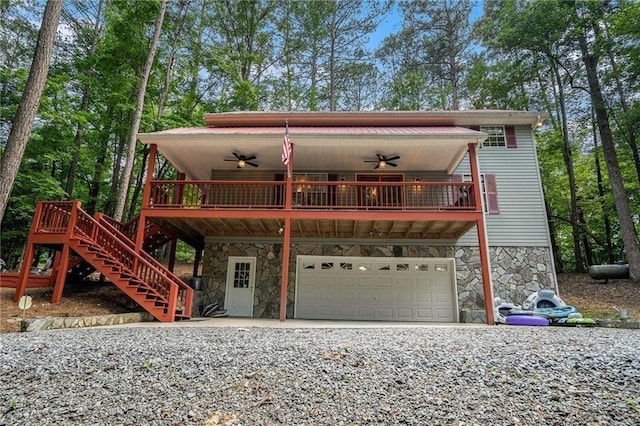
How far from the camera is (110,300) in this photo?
28.4 feet

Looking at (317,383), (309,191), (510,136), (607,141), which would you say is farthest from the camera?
(607,141)

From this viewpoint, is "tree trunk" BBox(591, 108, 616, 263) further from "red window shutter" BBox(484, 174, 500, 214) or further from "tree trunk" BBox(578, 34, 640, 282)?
"red window shutter" BBox(484, 174, 500, 214)

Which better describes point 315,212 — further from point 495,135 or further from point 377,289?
point 495,135

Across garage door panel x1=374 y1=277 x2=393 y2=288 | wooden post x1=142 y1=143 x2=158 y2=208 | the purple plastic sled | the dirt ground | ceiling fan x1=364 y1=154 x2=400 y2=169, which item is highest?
ceiling fan x1=364 y1=154 x2=400 y2=169

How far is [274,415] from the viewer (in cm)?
277

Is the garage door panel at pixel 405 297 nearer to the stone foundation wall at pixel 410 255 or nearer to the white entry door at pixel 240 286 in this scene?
the stone foundation wall at pixel 410 255

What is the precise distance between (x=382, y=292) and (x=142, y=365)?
7.71m

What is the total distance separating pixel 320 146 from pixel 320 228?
7.91ft

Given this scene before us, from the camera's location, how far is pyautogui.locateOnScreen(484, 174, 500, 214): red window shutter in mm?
10922

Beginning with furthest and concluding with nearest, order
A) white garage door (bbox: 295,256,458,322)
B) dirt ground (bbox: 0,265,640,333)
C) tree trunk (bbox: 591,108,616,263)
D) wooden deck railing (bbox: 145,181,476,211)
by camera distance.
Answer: tree trunk (bbox: 591,108,616,263)
white garage door (bbox: 295,256,458,322)
wooden deck railing (bbox: 145,181,476,211)
dirt ground (bbox: 0,265,640,333)

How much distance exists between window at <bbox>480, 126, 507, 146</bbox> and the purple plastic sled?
20.8ft

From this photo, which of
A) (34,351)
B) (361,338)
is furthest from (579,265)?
(34,351)

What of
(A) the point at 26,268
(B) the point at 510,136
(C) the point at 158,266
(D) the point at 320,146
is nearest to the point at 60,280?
(A) the point at 26,268

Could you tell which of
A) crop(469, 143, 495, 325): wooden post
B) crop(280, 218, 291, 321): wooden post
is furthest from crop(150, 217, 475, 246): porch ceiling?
crop(280, 218, 291, 321): wooden post
